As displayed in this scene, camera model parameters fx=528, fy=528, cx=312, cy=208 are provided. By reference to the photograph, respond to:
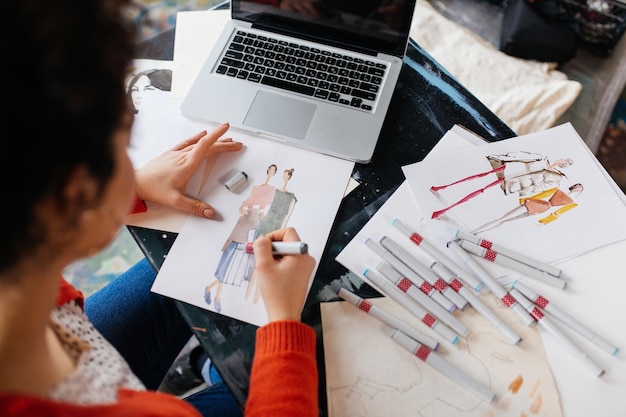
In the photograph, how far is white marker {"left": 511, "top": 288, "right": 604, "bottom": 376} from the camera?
23.9 inches

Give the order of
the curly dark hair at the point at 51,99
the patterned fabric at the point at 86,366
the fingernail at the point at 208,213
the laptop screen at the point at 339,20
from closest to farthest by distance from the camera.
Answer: the curly dark hair at the point at 51,99 → the patterned fabric at the point at 86,366 → the fingernail at the point at 208,213 → the laptop screen at the point at 339,20

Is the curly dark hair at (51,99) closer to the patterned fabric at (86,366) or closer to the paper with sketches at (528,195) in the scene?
the patterned fabric at (86,366)

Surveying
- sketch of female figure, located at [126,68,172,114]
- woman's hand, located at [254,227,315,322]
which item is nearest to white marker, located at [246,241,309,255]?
woman's hand, located at [254,227,315,322]

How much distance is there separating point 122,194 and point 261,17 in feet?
1.73

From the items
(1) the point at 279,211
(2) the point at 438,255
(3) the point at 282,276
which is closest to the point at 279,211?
(1) the point at 279,211

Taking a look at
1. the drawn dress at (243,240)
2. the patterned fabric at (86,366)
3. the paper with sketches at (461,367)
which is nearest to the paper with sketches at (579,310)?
the paper with sketches at (461,367)

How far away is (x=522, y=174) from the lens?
757 millimetres

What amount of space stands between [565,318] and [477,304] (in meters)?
0.10

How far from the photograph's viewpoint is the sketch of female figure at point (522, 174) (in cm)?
74

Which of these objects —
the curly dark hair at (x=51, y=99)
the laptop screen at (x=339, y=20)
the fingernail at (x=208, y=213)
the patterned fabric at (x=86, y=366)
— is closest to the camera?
the curly dark hair at (x=51, y=99)

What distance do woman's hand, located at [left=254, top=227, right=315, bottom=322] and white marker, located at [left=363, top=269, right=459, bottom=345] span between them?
0.08 metres

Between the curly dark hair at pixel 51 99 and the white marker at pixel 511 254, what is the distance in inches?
18.7

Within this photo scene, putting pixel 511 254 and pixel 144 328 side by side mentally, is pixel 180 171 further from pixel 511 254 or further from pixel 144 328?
Result: pixel 511 254

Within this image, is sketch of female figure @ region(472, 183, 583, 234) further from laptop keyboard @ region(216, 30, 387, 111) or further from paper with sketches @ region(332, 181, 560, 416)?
laptop keyboard @ region(216, 30, 387, 111)
